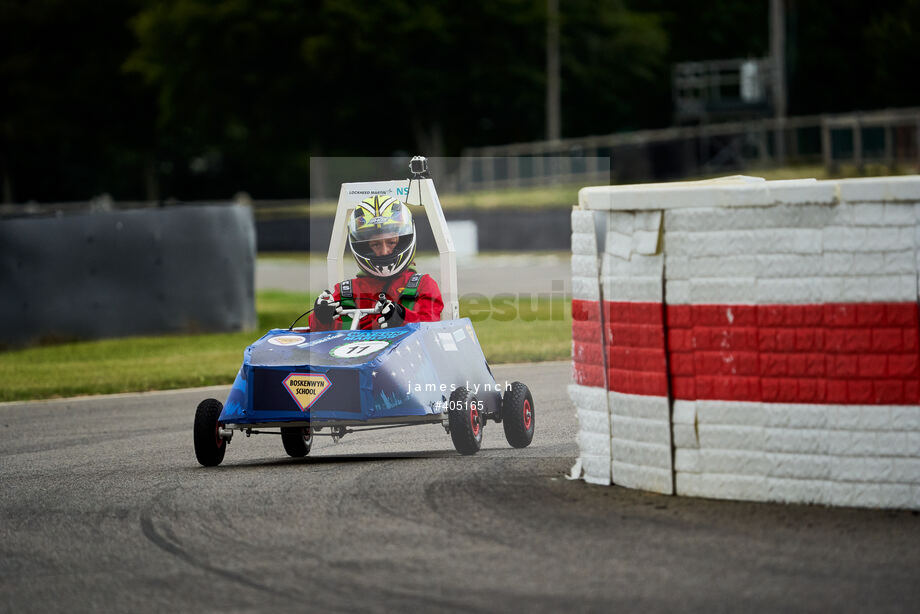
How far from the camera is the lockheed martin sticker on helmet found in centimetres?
921

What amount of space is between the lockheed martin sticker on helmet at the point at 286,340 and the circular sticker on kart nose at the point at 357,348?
32 centimetres

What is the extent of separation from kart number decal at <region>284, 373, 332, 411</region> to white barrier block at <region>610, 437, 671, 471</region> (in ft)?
6.79

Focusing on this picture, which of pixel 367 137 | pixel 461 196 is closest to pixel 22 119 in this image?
pixel 367 137

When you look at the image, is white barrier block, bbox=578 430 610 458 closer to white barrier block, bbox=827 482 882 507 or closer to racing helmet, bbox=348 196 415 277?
white barrier block, bbox=827 482 882 507

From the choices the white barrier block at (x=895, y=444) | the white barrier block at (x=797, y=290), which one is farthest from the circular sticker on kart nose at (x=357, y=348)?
the white barrier block at (x=895, y=444)

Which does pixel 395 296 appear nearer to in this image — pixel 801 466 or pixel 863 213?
pixel 801 466

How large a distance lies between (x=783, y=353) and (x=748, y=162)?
34464mm

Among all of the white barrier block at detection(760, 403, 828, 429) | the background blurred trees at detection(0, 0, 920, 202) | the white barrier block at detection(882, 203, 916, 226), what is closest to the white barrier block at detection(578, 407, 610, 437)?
the white barrier block at detection(760, 403, 828, 429)

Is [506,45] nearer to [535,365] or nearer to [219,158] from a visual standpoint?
[219,158]

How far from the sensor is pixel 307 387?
8.87m

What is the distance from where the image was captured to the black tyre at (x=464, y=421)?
8914 millimetres

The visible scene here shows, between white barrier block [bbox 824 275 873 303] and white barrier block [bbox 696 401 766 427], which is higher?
white barrier block [bbox 824 275 873 303]

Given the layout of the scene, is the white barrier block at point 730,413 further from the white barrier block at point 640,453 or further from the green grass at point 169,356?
the green grass at point 169,356

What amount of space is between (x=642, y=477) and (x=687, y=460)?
0.31m
